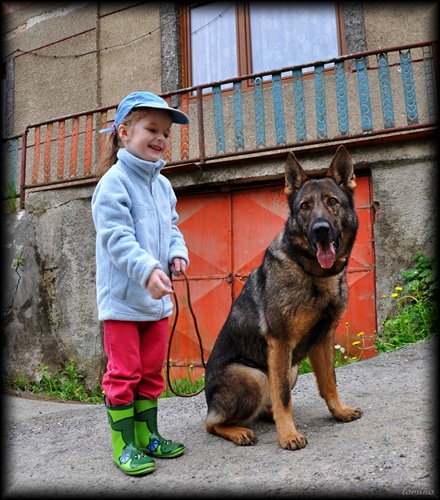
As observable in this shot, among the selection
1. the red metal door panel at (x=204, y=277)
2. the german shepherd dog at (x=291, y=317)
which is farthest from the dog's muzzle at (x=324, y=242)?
the red metal door panel at (x=204, y=277)

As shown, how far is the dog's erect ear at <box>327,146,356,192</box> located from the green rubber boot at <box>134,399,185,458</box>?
181cm

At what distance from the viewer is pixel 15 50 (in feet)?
32.6

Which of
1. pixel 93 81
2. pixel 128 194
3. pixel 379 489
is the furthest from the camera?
pixel 93 81

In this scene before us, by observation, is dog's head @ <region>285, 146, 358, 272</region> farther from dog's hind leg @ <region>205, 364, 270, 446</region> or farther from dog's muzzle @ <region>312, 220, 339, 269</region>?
dog's hind leg @ <region>205, 364, 270, 446</region>

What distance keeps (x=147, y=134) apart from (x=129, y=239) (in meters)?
0.66

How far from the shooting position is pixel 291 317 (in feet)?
9.16

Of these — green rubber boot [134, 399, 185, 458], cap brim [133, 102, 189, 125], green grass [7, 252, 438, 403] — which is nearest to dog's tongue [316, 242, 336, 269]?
cap brim [133, 102, 189, 125]

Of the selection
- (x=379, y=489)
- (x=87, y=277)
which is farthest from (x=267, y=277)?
(x=87, y=277)

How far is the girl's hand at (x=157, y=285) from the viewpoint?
7.74 feet

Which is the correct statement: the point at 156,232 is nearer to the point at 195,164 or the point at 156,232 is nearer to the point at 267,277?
the point at 267,277

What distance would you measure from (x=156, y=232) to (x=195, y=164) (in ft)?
13.9

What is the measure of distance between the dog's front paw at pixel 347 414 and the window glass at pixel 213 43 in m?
6.27

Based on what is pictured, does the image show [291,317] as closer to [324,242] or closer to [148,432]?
[324,242]

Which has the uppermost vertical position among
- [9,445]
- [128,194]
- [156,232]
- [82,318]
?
[128,194]
